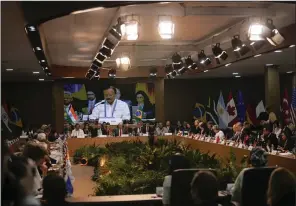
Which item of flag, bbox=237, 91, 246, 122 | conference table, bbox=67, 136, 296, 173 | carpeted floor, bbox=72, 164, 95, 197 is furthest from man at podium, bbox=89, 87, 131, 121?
carpeted floor, bbox=72, 164, 95, 197

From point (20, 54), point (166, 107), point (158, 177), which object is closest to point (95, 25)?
point (20, 54)

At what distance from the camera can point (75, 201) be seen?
14.5 feet

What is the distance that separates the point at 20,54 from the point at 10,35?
8.49 ft

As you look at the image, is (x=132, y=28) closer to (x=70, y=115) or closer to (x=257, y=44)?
(x=257, y=44)

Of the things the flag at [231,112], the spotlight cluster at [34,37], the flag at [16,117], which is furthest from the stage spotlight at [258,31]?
the flag at [16,117]

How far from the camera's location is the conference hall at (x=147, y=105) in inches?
168

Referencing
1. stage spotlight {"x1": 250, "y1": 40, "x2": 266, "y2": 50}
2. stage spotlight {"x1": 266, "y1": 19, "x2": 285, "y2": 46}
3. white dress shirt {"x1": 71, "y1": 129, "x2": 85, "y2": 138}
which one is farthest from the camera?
white dress shirt {"x1": 71, "y1": 129, "x2": 85, "y2": 138}

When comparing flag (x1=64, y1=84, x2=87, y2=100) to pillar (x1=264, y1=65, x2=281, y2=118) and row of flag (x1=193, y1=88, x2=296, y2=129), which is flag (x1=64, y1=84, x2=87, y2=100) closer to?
row of flag (x1=193, y1=88, x2=296, y2=129)

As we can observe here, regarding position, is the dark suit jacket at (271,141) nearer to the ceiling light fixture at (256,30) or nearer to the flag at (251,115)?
the ceiling light fixture at (256,30)

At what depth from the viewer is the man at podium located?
19.6 m

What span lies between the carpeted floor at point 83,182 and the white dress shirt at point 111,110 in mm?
8006

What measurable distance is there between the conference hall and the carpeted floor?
5 cm

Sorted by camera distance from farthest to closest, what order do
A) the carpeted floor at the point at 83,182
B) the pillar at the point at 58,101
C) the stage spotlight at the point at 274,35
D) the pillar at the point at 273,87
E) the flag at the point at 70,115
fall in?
the flag at the point at 70,115 → the pillar at the point at 58,101 → the pillar at the point at 273,87 → the carpeted floor at the point at 83,182 → the stage spotlight at the point at 274,35

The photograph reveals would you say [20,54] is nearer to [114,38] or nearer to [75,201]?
[114,38]
